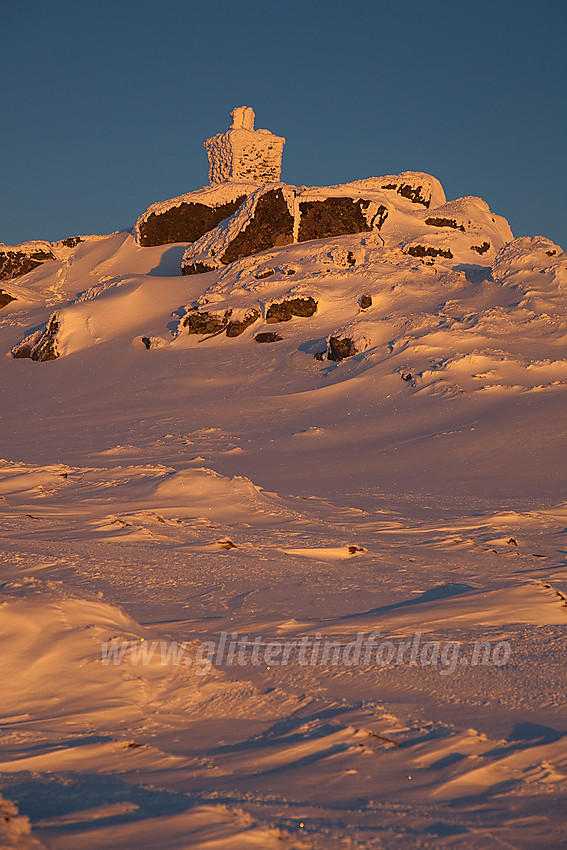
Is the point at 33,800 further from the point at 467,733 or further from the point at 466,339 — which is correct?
the point at 466,339

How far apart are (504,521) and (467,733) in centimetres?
429

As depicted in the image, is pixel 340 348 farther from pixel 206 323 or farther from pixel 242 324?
pixel 206 323

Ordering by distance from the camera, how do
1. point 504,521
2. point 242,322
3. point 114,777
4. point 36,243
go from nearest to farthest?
point 114,777
point 504,521
point 242,322
point 36,243

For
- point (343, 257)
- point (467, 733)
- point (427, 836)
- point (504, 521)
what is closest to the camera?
point (427, 836)

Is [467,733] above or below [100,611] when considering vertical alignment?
below

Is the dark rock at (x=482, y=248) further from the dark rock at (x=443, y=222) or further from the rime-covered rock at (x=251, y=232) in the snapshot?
the rime-covered rock at (x=251, y=232)

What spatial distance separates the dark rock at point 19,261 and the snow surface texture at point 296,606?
918 inches

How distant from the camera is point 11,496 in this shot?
7.17 m

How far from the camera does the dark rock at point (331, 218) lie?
2764cm

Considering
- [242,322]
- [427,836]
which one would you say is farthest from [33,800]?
[242,322]

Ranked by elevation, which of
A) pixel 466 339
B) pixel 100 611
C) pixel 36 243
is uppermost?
pixel 36 243

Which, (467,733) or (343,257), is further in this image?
(343,257)

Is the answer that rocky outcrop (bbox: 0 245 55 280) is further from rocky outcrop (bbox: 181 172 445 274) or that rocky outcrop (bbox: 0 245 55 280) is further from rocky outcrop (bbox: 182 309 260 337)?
rocky outcrop (bbox: 182 309 260 337)

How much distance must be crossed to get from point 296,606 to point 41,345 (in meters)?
19.9
